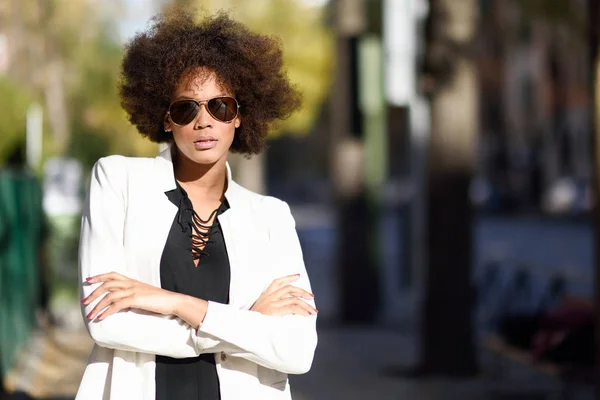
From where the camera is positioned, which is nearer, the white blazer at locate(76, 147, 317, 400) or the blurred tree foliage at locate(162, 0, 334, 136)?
the white blazer at locate(76, 147, 317, 400)

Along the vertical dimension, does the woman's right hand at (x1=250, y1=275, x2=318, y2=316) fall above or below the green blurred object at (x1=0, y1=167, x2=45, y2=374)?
above

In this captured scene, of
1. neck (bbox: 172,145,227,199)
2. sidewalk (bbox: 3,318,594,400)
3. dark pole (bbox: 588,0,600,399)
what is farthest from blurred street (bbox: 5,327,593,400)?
neck (bbox: 172,145,227,199)

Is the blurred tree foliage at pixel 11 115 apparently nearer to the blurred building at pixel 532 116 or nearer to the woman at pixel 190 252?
the woman at pixel 190 252

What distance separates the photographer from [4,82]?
52.1 ft

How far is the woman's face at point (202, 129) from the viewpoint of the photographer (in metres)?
3.34

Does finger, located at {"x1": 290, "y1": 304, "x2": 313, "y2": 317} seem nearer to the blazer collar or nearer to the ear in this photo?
the blazer collar

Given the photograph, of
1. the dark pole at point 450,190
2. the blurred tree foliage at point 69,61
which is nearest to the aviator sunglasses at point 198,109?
the dark pole at point 450,190

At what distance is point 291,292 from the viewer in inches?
134

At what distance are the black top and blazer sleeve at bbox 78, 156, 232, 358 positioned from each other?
78 millimetres

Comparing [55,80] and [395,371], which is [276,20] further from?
[395,371]

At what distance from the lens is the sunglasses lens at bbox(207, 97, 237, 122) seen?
3.35 m

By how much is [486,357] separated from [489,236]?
29.5 meters

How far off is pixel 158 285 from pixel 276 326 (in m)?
0.32

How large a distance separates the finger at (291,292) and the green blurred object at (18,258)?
6.04 metres
